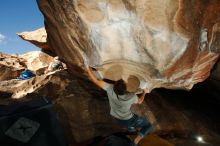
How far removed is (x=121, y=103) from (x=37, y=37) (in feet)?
16.7

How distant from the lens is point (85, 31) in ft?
16.9

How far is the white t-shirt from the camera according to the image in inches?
214

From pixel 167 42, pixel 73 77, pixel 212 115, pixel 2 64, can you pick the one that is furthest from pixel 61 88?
pixel 2 64

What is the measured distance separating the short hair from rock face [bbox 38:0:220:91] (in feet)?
0.39

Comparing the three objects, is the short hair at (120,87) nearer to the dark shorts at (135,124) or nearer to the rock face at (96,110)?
the dark shorts at (135,124)

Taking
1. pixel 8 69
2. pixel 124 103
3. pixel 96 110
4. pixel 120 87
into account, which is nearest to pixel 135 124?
pixel 124 103

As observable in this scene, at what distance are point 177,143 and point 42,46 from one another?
5.01 meters

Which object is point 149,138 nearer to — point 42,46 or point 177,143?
point 177,143

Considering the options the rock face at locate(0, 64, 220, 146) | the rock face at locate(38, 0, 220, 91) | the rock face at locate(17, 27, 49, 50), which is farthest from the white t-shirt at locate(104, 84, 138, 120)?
the rock face at locate(17, 27, 49, 50)

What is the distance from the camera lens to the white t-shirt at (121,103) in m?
5.43

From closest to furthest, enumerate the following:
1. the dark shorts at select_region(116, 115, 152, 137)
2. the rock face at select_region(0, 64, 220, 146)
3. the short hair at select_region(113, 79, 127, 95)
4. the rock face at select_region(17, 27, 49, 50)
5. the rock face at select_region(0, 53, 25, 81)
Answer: the short hair at select_region(113, 79, 127, 95) < the dark shorts at select_region(116, 115, 152, 137) < the rock face at select_region(0, 64, 220, 146) < the rock face at select_region(17, 27, 49, 50) < the rock face at select_region(0, 53, 25, 81)

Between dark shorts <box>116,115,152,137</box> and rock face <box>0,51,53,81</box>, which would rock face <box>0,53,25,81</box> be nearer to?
rock face <box>0,51,53,81</box>

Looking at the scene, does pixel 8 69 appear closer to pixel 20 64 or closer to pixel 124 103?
pixel 20 64

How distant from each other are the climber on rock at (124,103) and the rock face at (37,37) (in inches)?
165
